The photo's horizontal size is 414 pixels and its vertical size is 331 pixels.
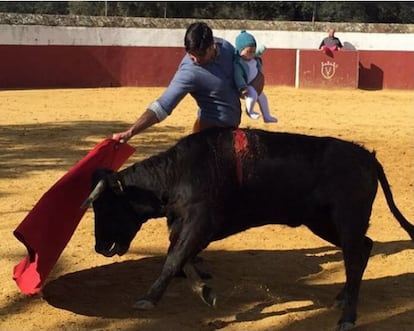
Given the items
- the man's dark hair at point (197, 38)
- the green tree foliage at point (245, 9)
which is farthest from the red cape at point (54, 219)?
the green tree foliage at point (245, 9)

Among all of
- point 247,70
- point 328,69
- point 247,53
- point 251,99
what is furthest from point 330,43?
point 247,70

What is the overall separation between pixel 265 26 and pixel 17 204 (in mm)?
15484

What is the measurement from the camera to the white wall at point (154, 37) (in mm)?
18125

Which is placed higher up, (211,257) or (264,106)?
(264,106)

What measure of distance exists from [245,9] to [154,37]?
31.6ft

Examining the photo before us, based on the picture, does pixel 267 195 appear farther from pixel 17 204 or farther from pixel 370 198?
pixel 17 204

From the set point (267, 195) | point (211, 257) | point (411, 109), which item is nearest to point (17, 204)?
point (211, 257)

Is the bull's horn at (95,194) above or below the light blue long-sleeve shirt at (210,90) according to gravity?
below

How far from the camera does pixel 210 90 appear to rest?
406 cm

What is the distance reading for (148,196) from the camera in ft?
12.1

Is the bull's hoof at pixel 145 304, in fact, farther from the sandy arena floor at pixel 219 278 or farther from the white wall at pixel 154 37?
the white wall at pixel 154 37

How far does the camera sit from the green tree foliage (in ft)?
87.6

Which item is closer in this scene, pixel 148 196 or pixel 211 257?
pixel 148 196

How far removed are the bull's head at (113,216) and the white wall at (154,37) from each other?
15090 mm
